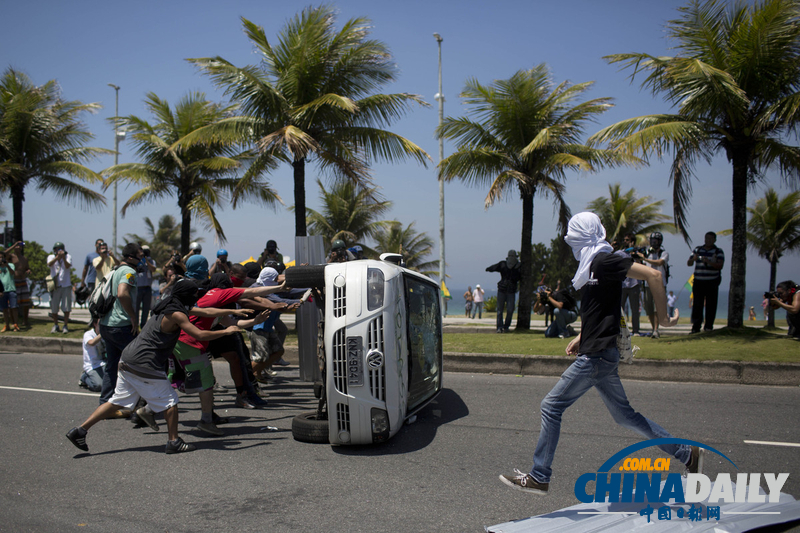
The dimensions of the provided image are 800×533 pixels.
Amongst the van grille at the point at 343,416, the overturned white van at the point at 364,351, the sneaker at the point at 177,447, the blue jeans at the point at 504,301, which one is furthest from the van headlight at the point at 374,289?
the blue jeans at the point at 504,301

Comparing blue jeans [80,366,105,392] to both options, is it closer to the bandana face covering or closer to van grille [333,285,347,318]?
van grille [333,285,347,318]

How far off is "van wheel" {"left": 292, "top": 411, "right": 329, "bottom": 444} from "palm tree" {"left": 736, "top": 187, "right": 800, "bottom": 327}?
77.5ft

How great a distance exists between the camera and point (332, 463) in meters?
4.66

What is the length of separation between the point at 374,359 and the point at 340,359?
0.99ft

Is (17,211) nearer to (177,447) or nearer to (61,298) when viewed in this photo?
(61,298)

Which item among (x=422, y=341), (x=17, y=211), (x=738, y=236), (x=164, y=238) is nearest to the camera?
(x=422, y=341)

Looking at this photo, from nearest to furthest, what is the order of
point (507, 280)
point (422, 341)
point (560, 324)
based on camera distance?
1. point (422, 341)
2. point (560, 324)
3. point (507, 280)

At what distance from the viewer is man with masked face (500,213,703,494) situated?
12.0 feet

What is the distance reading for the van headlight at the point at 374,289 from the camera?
4.83 m

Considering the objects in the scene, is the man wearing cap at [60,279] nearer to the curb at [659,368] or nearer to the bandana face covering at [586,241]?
the curb at [659,368]

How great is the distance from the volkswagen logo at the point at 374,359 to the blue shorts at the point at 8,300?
1250 centimetres

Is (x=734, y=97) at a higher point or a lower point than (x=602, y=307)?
higher

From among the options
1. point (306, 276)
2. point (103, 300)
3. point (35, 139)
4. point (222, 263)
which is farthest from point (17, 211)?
point (306, 276)

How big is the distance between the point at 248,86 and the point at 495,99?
622cm
